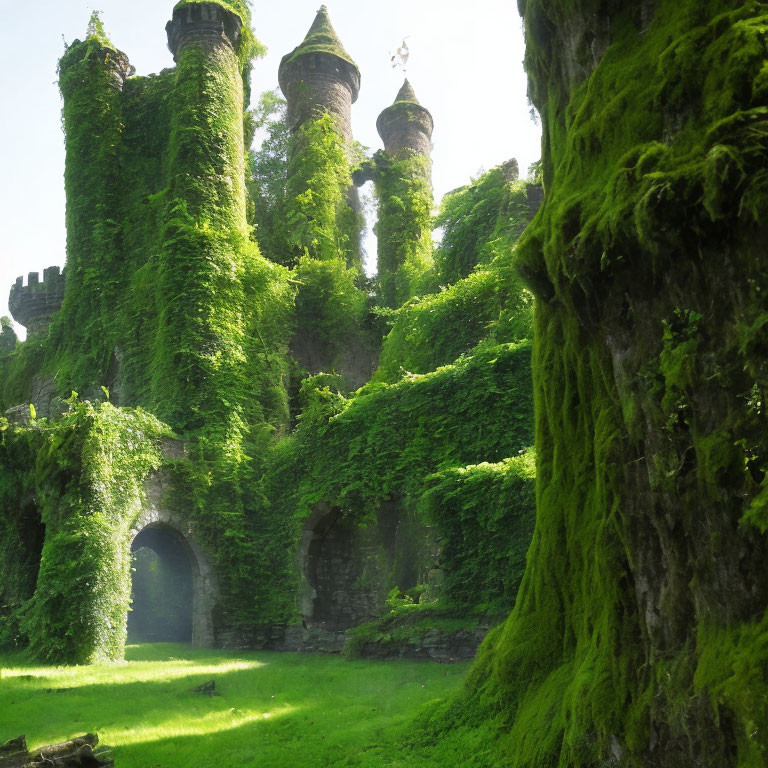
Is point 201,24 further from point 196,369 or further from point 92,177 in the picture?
point 196,369

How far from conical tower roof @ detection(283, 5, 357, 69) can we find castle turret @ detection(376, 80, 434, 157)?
3.42 m

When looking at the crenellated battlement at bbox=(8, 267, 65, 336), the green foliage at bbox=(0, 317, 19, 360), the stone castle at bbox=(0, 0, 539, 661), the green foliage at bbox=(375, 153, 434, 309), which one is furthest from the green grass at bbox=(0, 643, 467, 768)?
the green foliage at bbox=(0, 317, 19, 360)

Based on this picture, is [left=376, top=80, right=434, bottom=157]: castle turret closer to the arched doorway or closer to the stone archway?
the arched doorway

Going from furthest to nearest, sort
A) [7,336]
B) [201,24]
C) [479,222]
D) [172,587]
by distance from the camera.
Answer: [7,336] < [479,222] < [201,24] < [172,587]

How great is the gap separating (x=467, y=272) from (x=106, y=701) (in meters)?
17.2

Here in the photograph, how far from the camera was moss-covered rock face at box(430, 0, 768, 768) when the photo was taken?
327 cm

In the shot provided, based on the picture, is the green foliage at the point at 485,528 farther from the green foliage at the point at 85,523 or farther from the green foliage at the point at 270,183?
the green foliage at the point at 270,183

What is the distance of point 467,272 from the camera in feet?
75.8

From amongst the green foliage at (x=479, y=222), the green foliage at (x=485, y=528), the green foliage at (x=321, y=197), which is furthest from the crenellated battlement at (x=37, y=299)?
the green foliage at (x=485, y=528)

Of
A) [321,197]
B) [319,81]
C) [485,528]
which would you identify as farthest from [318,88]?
[485,528]

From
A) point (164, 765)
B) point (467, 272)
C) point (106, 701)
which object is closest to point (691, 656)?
point (164, 765)

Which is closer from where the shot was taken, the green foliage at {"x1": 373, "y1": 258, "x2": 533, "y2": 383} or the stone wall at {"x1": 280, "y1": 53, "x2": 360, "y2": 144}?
the green foliage at {"x1": 373, "y1": 258, "x2": 533, "y2": 383}

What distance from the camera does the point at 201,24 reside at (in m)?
21.0

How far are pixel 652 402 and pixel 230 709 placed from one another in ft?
20.9
